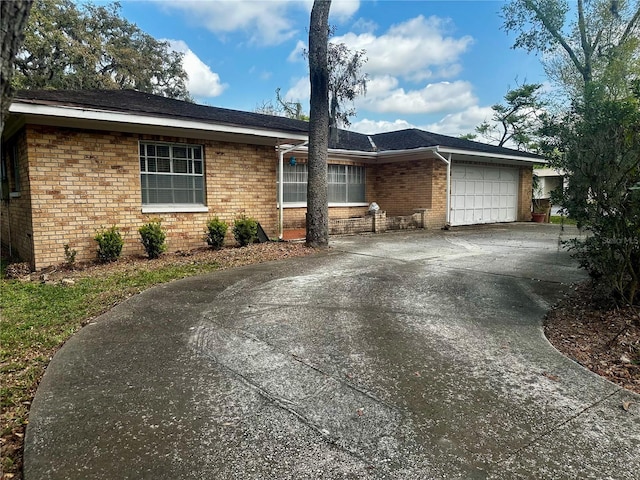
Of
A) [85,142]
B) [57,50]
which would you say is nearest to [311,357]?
[85,142]

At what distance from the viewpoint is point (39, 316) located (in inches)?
198

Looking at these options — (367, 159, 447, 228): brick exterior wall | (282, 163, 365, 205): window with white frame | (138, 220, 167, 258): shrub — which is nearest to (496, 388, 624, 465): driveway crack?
(138, 220, 167, 258): shrub

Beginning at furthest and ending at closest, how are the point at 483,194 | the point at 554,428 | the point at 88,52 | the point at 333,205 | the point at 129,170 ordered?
the point at 88,52, the point at 483,194, the point at 333,205, the point at 129,170, the point at 554,428

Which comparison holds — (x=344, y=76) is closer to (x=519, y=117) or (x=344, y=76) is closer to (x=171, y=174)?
(x=171, y=174)

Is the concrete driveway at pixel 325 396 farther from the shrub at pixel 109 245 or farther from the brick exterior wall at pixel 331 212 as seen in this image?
the brick exterior wall at pixel 331 212

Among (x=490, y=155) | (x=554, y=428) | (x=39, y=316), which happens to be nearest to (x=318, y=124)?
(x=39, y=316)

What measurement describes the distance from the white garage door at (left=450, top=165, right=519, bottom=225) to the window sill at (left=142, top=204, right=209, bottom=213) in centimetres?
1036

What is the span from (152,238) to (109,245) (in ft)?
2.75

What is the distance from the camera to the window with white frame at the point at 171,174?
30.8 ft

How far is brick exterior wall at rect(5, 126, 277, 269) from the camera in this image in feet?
26.2

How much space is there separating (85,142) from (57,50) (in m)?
18.3

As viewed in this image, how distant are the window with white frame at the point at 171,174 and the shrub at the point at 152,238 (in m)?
0.89

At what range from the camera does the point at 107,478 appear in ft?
A: 6.88

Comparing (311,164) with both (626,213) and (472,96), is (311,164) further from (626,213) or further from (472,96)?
(472,96)
